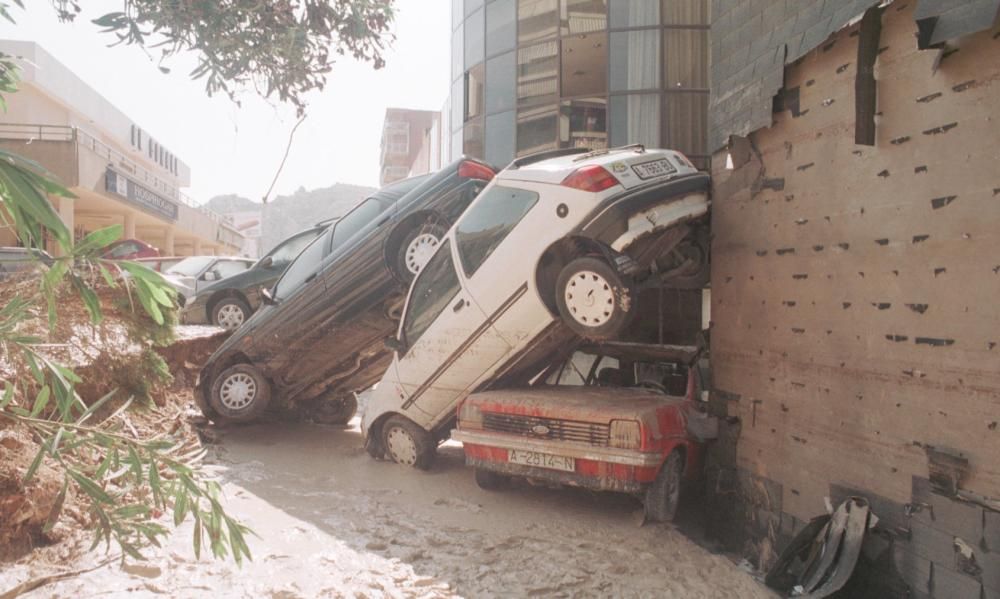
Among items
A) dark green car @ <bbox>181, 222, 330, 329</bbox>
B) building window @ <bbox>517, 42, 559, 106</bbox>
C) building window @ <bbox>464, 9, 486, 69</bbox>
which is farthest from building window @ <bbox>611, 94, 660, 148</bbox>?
dark green car @ <bbox>181, 222, 330, 329</bbox>

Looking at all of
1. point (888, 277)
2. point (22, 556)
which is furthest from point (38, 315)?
point (888, 277)

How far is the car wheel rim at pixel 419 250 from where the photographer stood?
22.6 ft

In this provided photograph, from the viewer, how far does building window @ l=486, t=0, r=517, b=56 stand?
14.5m

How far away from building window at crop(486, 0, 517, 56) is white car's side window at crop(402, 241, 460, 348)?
31.9 ft

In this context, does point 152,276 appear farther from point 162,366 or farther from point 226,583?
point 162,366

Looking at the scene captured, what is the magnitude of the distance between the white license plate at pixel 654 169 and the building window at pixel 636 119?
790 centimetres

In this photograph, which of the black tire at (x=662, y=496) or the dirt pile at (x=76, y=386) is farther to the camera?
the black tire at (x=662, y=496)

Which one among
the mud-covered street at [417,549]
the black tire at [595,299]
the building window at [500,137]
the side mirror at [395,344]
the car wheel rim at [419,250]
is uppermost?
the building window at [500,137]

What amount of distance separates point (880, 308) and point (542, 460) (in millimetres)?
2524

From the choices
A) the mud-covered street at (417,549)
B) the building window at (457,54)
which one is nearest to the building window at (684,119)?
the building window at (457,54)

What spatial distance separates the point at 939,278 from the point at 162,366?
5.45 metres

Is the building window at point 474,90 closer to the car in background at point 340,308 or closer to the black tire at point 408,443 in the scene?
the car in background at point 340,308

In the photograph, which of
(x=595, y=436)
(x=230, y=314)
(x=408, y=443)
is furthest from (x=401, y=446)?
(x=230, y=314)

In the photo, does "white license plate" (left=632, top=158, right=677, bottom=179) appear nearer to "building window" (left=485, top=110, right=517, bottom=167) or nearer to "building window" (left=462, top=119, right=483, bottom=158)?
"building window" (left=485, top=110, right=517, bottom=167)
